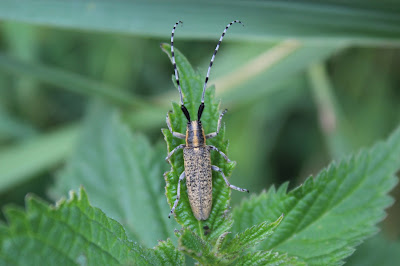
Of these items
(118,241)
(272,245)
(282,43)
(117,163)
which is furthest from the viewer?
(282,43)

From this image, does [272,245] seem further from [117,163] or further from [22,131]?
[22,131]

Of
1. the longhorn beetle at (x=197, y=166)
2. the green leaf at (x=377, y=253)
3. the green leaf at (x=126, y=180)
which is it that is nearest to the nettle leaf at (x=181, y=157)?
the longhorn beetle at (x=197, y=166)

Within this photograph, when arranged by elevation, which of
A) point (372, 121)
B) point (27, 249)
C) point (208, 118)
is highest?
point (372, 121)

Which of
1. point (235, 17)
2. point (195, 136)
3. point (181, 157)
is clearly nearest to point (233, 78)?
point (235, 17)

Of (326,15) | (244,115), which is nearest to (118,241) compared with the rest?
(326,15)

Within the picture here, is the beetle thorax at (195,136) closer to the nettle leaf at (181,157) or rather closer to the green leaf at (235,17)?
the nettle leaf at (181,157)

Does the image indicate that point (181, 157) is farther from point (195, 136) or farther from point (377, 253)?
point (377, 253)
